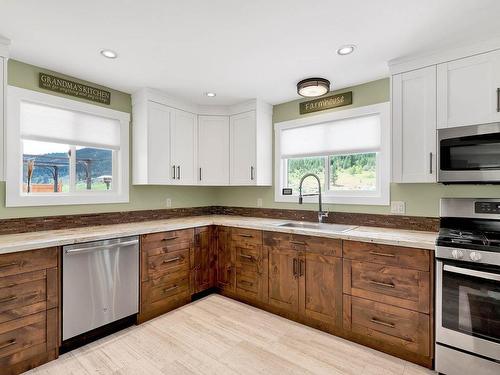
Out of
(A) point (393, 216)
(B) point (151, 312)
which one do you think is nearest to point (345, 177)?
(A) point (393, 216)

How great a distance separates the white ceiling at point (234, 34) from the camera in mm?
1713

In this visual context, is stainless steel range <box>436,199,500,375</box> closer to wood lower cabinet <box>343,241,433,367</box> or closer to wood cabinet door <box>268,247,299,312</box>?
wood lower cabinet <box>343,241,433,367</box>

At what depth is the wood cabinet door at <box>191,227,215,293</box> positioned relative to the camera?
3182 millimetres

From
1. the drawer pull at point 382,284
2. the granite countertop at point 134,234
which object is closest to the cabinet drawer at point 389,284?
the drawer pull at point 382,284

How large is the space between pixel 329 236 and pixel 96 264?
82.0 inches

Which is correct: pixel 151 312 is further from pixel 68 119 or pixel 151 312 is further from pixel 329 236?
pixel 68 119

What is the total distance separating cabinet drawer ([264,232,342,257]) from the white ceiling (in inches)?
64.8

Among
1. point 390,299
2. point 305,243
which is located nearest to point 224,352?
point 305,243

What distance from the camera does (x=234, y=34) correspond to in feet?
6.63

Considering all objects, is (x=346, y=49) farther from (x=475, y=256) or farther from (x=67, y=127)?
(x=67, y=127)

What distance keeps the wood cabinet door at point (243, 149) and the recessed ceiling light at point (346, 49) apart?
4.74ft

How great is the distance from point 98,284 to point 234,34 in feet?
7.78

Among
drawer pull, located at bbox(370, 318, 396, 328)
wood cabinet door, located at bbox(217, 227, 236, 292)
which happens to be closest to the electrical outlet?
drawer pull, located at bbox(370, 318, 396, 328)

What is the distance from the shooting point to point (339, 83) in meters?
2.95
